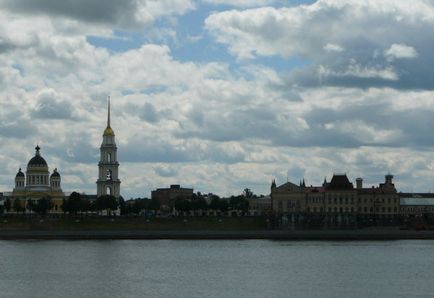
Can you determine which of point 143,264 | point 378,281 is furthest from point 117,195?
point 378,281

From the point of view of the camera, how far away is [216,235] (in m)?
142

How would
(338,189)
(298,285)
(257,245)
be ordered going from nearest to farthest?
(298,285) → (257,245) → (338,189)

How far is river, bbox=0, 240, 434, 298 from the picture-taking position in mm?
→ 67681

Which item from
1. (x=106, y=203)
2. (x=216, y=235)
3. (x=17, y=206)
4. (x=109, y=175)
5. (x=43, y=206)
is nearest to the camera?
(x=216, y=235)

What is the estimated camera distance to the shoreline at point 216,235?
140 m

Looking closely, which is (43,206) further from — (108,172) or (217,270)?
(217,270)

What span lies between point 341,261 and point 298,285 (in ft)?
71.7

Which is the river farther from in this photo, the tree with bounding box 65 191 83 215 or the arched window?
the arched window

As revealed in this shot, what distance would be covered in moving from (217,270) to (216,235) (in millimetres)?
59851

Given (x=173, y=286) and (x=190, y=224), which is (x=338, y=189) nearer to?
(x=190, y=224)

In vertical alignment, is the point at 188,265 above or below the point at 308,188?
below

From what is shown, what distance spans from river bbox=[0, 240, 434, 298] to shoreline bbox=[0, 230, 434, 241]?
19.5 meters

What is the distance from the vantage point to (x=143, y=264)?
8975cm

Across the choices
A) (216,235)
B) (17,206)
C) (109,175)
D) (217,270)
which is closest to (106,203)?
(17,206)
